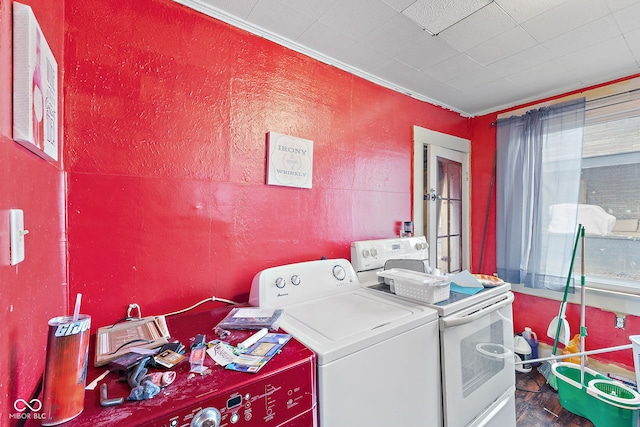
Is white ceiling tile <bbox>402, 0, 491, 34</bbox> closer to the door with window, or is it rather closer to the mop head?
the door with window

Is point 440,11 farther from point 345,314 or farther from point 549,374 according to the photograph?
point 549,374

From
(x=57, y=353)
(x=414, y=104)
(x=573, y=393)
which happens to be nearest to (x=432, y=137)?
(x=414, y=104)

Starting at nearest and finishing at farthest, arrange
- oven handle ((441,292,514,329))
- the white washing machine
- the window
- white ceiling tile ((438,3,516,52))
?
1. the white washing machine
2. oven handle ((441,292,514,329))
3. white ceiling tile ((438,3,516,52))
4. the window

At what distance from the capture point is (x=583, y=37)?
1687 mm

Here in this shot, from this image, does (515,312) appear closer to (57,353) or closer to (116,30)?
(57,353)

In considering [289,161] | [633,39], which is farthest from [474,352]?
[633,39]

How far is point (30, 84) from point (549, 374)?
3.45 m

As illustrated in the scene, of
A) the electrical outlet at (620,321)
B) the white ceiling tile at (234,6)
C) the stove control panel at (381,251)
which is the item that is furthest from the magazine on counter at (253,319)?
the electrical outlet at (620,321)

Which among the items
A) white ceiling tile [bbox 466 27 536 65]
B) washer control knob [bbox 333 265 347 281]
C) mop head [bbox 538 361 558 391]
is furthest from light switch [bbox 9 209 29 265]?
mop head [bbox 538 361 558 391]

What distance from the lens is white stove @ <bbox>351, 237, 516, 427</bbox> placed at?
1280 mm

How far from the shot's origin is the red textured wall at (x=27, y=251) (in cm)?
56

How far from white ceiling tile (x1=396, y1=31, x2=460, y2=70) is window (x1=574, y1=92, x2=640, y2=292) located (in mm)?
1465

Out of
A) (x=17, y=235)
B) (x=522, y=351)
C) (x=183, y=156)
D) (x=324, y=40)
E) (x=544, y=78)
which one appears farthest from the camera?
(x=522, y=351)

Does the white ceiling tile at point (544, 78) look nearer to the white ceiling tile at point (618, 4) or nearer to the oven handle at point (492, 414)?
the white ceiling tile at point (618, 4)
